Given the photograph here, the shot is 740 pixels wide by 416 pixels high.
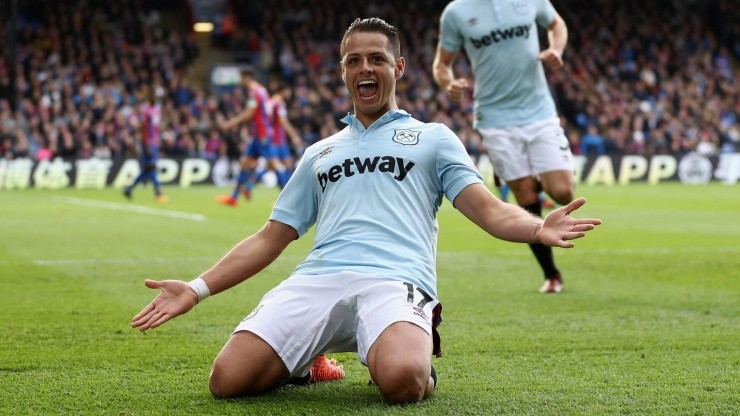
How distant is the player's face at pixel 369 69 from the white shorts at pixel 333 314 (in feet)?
2.45

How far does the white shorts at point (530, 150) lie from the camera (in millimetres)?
8516

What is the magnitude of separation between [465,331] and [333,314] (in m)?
1.80

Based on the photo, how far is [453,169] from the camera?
15.7 feet

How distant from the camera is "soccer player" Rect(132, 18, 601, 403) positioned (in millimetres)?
4527

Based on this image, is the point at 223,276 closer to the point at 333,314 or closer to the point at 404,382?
the point at 333,314

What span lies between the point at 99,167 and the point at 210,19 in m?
10.2

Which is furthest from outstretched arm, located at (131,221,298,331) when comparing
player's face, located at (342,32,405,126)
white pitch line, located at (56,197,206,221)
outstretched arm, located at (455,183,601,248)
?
white pitch line, located at (56,197,206,221)

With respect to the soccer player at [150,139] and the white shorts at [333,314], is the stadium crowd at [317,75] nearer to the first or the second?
the soccer player at [150,139]

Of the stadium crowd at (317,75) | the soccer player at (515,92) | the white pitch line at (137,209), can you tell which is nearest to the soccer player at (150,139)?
the white pitch line at (137,209)

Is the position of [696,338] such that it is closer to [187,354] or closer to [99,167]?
[187,354]

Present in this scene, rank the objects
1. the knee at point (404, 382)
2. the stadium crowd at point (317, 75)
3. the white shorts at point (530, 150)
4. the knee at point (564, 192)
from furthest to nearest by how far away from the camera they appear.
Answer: the stadium crowd at point (317, 75)
the white shorts at point (530, 150)
the knee at point (564, 192)
the knee at point (404, 382)

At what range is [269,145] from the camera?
21.6 m

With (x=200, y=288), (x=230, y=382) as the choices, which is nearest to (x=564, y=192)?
(x=200, y=288)

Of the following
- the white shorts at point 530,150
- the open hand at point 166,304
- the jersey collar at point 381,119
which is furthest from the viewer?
the white shorts at point 530,150
